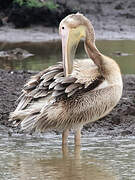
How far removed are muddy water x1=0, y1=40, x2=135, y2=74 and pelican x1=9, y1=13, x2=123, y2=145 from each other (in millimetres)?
4868

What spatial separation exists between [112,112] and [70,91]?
82.0 inches

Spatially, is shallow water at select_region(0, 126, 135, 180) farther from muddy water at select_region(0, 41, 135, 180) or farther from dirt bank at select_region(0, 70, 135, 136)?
dirt bank at select_region(0, 70, 135, 136)

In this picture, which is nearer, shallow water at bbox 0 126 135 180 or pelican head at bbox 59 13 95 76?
shallow water at bbox 0 126 135 180

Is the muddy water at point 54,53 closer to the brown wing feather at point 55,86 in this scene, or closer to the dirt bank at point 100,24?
the dirt bank at point 100,24

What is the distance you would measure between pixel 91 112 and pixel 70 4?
41.6ft

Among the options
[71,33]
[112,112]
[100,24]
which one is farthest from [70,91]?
[100,24]

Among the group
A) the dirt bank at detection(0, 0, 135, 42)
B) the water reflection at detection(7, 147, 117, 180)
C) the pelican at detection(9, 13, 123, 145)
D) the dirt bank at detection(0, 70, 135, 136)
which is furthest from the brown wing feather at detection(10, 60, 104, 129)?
the dirt bank at detection(0, 0, 135, 42)

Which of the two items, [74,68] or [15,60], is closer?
[74,68]

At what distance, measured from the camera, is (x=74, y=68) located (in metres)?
7.79

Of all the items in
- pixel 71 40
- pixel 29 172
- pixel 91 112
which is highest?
pixel 71 40

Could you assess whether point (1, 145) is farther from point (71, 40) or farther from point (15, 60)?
point (15, 60)

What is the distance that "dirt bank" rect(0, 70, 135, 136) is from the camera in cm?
887

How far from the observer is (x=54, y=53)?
1532 cm

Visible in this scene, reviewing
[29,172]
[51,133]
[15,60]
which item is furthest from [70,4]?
[29,172]
